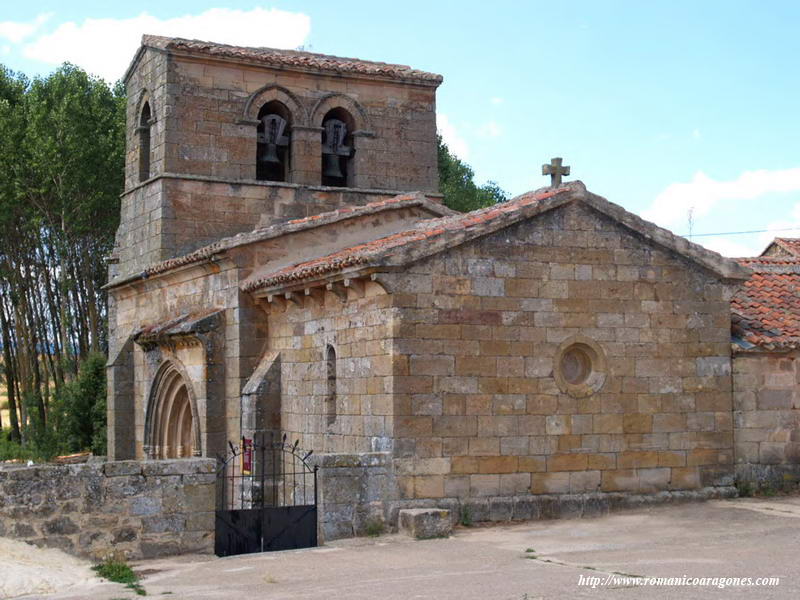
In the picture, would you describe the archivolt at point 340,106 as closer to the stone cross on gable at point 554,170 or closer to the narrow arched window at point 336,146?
the narrow arched window at point 336,146

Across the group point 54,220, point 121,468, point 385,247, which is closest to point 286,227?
point 385,247

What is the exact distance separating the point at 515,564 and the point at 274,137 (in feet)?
38.4

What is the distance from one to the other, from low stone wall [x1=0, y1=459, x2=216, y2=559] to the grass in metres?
0.38

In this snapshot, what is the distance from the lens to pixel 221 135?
763 inches

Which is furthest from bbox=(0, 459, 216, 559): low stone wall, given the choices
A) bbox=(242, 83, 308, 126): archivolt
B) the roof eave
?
bbox=(242, 83, 308, 126): archivolt

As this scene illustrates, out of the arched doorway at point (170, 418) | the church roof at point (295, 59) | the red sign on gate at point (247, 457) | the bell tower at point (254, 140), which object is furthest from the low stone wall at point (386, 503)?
the church roof at point (295, 59)

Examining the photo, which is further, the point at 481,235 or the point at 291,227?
the point at 291,227

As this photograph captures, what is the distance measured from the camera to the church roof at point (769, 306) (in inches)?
577

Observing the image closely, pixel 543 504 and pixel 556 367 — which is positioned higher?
pixel 556 367

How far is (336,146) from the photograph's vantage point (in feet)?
67.0

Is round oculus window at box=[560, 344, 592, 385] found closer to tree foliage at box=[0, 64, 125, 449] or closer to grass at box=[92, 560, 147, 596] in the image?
grass at box=[92, 560, 147, 596]

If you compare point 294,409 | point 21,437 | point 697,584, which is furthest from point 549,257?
point 21,437

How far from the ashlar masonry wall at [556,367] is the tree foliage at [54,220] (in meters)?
18.1

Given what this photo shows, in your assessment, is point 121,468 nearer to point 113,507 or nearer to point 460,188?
point 113,507
